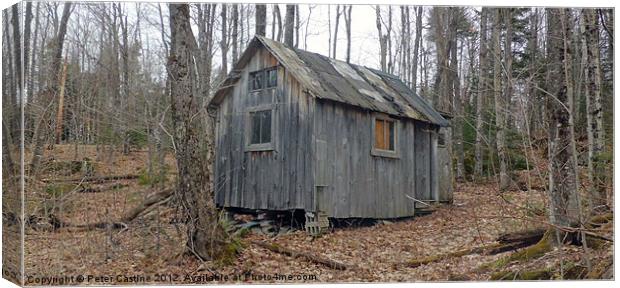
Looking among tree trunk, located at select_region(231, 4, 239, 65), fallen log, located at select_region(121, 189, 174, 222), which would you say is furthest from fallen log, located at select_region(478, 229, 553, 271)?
tree trunk, located at select_region(231, 4, 239, 65)

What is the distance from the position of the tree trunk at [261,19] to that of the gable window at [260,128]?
1016 millimetres

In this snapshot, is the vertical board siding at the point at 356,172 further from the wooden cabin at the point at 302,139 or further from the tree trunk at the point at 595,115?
the tree trunk at the point at 595,115

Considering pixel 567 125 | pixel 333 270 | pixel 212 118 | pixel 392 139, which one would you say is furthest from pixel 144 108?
pixel 567 125

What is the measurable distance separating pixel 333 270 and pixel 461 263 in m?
1.47

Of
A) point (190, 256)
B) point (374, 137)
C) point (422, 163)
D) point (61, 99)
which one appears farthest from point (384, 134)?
point (61, 99)

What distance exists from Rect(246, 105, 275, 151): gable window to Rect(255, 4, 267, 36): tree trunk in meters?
1.02

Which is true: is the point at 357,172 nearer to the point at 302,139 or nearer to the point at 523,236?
the point at 302,139

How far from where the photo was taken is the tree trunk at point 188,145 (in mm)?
Result: 6598

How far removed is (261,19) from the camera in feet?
22.6

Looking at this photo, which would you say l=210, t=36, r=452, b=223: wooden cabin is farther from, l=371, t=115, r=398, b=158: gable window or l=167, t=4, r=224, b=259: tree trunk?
l=167, t=4, r=224, b=259: tree trunk

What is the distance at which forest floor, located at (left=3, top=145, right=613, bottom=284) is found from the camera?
6.20m

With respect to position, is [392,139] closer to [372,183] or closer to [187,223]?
[372,183]

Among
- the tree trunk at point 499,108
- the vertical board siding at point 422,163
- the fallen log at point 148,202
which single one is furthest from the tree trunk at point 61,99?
the tree trunk at point 499,108

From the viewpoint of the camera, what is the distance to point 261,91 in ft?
24.5
